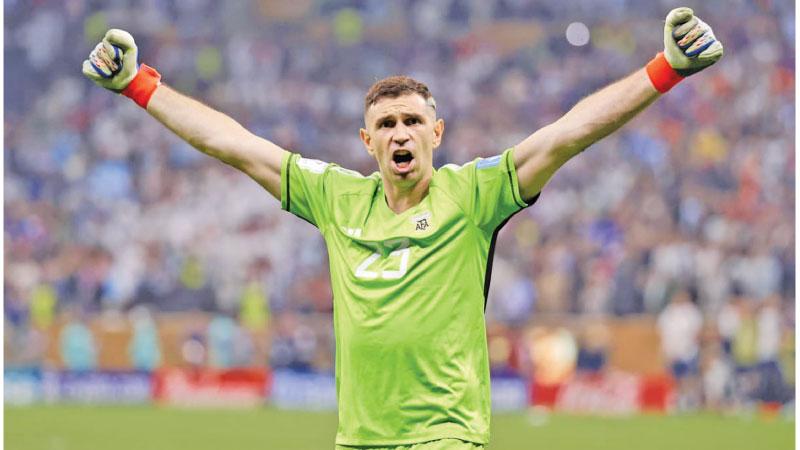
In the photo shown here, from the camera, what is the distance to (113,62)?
23.0 ft

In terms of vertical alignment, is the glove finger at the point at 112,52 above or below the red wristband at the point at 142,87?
above

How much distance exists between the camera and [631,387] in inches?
867

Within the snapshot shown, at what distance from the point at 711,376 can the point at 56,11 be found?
16.3m

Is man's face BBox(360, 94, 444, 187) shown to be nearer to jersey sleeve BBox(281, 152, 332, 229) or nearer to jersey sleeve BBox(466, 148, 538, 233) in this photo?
jersey sleeve BBox(466, 148, 538, 233)

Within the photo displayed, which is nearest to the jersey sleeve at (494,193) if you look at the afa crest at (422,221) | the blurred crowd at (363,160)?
the afa crest at (422,221)

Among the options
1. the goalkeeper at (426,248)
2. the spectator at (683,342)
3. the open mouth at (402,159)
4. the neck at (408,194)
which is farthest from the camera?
the spectator at (683,342)

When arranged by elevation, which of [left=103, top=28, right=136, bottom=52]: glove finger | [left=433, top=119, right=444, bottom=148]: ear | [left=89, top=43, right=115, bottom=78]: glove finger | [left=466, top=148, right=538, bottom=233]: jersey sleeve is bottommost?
[left=466, top=148, right=538, bottom=233]: jersey sleeve

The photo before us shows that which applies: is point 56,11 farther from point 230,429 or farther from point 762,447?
Result: point 762,447

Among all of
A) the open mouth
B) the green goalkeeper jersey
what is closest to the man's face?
the open mouth

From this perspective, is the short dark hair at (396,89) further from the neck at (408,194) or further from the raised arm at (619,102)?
the raised arm at (619,102)

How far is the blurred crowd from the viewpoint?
2270cm

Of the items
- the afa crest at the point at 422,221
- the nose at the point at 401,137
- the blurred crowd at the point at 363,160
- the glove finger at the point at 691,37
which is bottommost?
the afa crest at the point at 422,221

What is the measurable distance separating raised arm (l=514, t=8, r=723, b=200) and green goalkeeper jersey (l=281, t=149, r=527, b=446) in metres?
0.11

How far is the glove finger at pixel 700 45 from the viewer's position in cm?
599
